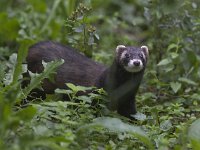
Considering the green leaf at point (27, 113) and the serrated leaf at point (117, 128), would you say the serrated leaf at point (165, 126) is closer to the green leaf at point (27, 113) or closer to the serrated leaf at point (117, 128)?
the serrated leaf at point (117, 128)

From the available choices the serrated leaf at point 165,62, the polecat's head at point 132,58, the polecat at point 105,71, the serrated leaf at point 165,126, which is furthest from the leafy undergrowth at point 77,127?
the serrated leaf at point 165,62

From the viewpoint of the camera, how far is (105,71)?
20.7 ft

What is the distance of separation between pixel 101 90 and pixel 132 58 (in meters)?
0.86

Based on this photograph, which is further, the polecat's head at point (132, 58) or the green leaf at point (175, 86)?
the green leaf at point (175, 86)

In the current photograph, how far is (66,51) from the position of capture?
6531mm

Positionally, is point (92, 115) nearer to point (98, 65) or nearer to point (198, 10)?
point (98, 65)

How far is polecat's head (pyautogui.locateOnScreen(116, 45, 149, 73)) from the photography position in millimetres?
5961

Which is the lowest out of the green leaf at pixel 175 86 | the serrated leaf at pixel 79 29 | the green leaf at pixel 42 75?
the green leaf at pixel 175 86

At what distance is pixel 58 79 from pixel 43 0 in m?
2.02

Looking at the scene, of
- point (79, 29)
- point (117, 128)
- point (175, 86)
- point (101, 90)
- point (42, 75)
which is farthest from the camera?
point (175, 86)

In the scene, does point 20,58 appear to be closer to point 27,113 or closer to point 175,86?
point 27,113

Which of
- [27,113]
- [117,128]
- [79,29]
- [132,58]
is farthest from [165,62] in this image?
[27,113]

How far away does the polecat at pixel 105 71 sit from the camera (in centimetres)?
608

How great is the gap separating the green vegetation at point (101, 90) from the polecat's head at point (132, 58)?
0.32 meters
